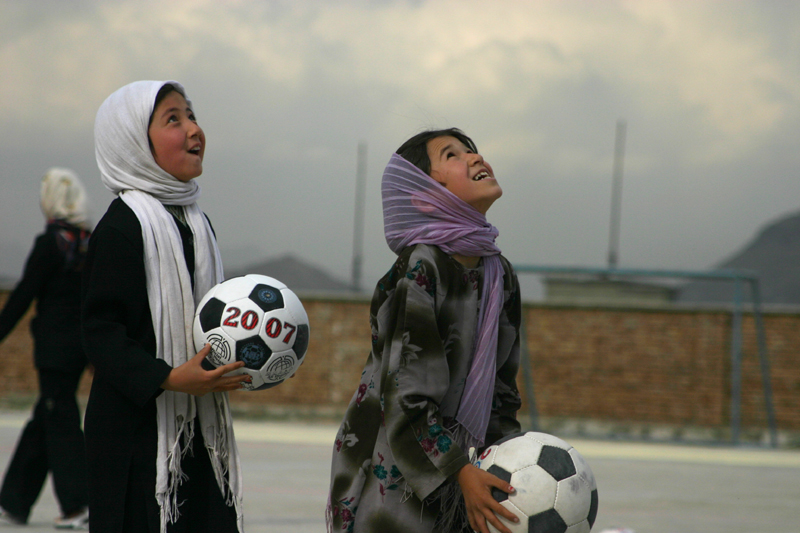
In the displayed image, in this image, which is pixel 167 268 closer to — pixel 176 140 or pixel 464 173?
pixel 176 140

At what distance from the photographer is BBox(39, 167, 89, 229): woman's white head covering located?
5293mm

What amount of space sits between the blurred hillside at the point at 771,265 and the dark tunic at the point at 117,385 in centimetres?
1463

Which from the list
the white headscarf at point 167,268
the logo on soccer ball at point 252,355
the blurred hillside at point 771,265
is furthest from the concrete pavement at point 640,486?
the blurred hillside at point 771,265

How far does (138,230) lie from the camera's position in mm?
2584

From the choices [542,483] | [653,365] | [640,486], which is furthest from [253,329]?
[653,365]

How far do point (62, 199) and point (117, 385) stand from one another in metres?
3.16

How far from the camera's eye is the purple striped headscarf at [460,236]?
242 cm

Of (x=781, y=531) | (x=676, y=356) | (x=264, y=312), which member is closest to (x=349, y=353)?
(x=676, y=356)

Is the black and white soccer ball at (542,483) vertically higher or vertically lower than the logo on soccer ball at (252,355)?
lower

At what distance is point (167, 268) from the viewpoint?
2590 millimetres

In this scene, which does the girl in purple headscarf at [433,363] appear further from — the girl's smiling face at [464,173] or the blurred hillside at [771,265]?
the blurred hillside at [771,265]

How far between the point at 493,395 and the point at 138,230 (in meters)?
1.10

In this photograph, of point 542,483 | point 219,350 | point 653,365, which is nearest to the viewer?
point 542,483

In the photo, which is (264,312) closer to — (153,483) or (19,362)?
(153,483)
